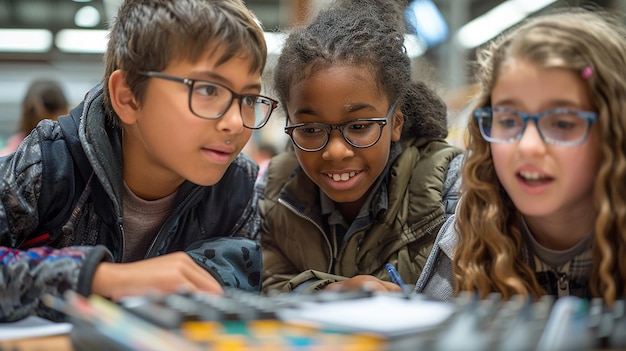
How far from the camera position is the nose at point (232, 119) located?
1.24 metres

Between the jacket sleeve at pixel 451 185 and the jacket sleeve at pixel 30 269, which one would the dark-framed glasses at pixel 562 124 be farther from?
the jacket sleeve at pixel 30 269

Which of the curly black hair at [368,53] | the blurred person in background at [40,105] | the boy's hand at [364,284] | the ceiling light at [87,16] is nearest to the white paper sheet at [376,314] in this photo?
the boy's hand at [364,284]

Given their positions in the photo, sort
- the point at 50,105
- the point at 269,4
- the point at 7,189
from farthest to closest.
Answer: the point at 269,4 → the point at 50,105 → the point at 7,189

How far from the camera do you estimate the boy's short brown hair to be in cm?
127

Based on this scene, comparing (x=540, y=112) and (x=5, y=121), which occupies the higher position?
(x=540, y=112)

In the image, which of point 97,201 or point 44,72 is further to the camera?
point 44,72

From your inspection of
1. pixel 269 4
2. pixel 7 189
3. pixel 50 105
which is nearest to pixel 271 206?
pixel 7 189

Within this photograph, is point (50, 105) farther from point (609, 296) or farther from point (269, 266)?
point (609, 296)

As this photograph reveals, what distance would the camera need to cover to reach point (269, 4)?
6703mm

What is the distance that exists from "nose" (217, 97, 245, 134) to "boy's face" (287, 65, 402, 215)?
0.98 feet

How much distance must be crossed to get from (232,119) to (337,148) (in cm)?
33

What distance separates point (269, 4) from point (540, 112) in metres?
5.99

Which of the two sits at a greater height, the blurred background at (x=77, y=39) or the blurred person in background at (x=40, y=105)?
the blurred background at (x=77, y=39)

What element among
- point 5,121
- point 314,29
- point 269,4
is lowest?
point 5,121
